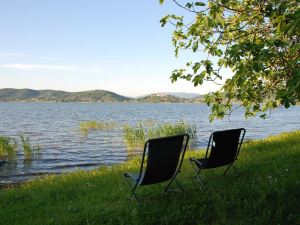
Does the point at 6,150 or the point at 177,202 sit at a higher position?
the point at 177,202

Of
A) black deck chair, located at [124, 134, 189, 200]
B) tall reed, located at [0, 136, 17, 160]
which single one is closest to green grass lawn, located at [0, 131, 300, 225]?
black deck chair, located at [124, 134, 189, 200]

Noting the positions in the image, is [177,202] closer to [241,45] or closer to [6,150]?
[241,45]

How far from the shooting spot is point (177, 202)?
8023 mm

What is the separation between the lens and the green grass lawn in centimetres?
718

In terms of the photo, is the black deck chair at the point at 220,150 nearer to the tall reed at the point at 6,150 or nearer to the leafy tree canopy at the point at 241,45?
the leafy tree canopy at the point at 241,45

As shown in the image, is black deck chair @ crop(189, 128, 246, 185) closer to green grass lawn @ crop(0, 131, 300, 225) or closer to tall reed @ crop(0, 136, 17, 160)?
green grass lawn @ crop(0, 131, 300, 225)

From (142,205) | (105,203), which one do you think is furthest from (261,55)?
(105,203)

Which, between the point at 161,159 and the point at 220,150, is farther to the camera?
the point at 220,150

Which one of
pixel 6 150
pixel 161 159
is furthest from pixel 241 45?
pixel 6 150

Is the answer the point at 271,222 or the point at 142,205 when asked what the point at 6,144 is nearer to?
the point at 142,205

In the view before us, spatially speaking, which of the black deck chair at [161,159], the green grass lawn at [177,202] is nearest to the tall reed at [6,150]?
the green grass lawn at [177,202]

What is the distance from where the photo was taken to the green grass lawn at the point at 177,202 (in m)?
7.18

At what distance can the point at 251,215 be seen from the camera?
23.4ft

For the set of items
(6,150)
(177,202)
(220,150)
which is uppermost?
(220,150)
